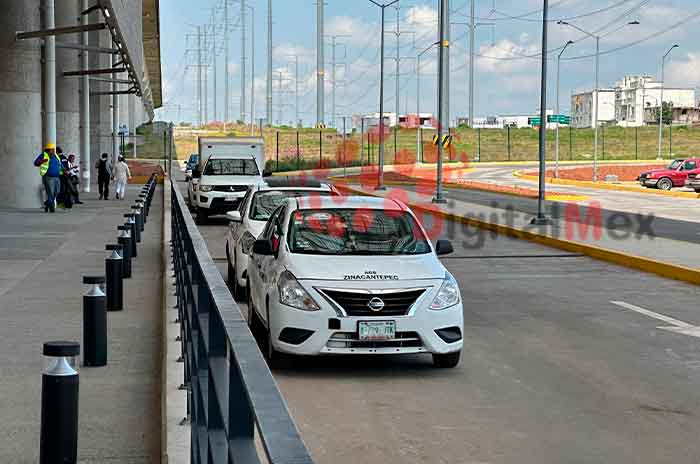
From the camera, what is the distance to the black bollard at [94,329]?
397 inches

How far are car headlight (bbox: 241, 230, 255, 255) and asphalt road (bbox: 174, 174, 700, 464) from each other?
2.91 m

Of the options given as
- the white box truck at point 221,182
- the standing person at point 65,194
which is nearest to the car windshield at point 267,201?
the white box truck at point 221,182

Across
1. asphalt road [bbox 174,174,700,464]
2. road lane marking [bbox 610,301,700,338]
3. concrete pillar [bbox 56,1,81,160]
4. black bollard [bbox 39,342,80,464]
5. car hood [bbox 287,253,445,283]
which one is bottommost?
road lane marking [bbox 610,301,700,338]

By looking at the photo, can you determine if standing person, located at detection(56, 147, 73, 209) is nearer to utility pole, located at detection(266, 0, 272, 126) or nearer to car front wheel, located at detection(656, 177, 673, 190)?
car front wheel, located at detection(656, 177, 673, 190)

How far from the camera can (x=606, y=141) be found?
428ft

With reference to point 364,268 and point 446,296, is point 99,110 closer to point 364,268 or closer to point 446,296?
point 364,268

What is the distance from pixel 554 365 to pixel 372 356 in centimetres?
173

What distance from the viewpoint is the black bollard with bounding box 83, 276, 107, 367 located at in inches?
397

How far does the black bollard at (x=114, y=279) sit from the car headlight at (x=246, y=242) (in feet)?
6.24

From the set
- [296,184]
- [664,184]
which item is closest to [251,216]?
[296,184]

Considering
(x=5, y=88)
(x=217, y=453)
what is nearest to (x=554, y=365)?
(x=217, y=453)

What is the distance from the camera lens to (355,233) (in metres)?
11.7

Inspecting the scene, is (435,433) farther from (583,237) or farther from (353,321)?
(583,237)

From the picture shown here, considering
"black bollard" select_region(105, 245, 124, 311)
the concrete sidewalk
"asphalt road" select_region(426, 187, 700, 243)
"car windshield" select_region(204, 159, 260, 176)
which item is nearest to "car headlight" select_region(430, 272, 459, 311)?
the concrete sidewalk
